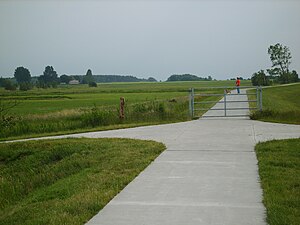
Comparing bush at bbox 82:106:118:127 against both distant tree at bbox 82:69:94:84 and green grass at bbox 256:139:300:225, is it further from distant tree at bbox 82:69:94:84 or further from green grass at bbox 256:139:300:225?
distant tree at bbox 82:69:94:84

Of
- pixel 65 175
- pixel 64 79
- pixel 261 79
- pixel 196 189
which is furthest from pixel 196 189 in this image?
pixel 64 79

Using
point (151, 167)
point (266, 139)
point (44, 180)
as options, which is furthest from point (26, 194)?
point (266, 139)

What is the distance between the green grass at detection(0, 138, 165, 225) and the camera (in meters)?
6.14

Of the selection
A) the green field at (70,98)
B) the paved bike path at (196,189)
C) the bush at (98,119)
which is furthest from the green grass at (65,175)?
the green field at (70,98)

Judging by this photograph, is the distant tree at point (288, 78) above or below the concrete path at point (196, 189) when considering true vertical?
above

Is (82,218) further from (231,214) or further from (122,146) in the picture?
(122,146)

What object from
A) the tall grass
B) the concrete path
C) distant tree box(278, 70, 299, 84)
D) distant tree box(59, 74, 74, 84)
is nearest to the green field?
the tall grass

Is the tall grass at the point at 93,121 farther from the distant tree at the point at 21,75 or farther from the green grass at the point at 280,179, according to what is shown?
the distant tree at the point at 21,75

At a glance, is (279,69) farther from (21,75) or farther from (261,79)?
(21,75)

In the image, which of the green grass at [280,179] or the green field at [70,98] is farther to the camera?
the green field at [70,98]

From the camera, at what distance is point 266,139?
12773 millimetres

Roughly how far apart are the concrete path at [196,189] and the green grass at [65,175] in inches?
12.7

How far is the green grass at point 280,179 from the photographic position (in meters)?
5.50

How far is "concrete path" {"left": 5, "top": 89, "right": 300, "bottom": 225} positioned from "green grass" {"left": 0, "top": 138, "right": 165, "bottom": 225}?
321 millimetres
